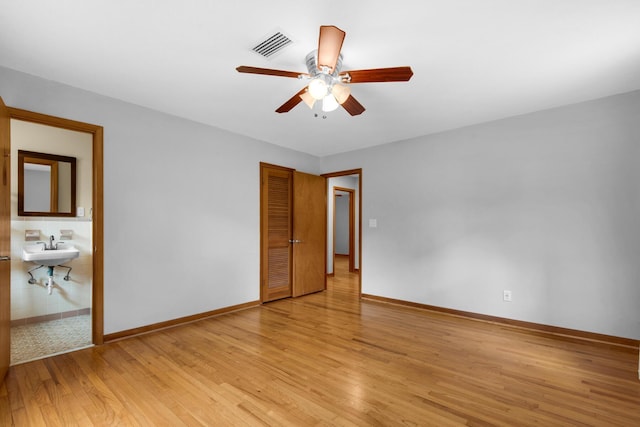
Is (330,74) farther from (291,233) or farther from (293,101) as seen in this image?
(291,233)

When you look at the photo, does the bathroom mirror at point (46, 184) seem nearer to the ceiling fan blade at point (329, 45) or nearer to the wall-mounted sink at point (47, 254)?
the wall-mounted sink at point (47, 254)

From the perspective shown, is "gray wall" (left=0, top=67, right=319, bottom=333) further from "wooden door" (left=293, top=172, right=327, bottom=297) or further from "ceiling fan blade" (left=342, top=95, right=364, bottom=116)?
"ceiling fan blade" (left=342, top=95, right=364, bottom=116)

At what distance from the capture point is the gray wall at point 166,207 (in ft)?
9.43

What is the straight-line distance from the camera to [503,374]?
230cm

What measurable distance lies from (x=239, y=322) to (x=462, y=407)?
8.23 ft

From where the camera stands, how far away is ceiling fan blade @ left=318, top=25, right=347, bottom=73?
1.58 meters

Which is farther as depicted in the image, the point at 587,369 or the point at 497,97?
the point at 497,97

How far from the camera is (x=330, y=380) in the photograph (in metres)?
2.19

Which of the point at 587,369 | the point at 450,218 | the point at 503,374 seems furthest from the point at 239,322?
the point at 587,369

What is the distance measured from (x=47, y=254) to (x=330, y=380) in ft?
11.3

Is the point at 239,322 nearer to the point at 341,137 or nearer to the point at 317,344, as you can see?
the point at 317,344

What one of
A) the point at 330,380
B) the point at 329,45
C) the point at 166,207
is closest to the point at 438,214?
the point at 330,380

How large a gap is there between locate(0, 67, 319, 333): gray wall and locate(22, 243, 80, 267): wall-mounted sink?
1.04m

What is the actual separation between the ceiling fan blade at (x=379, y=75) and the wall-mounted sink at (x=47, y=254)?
12.3 feet
